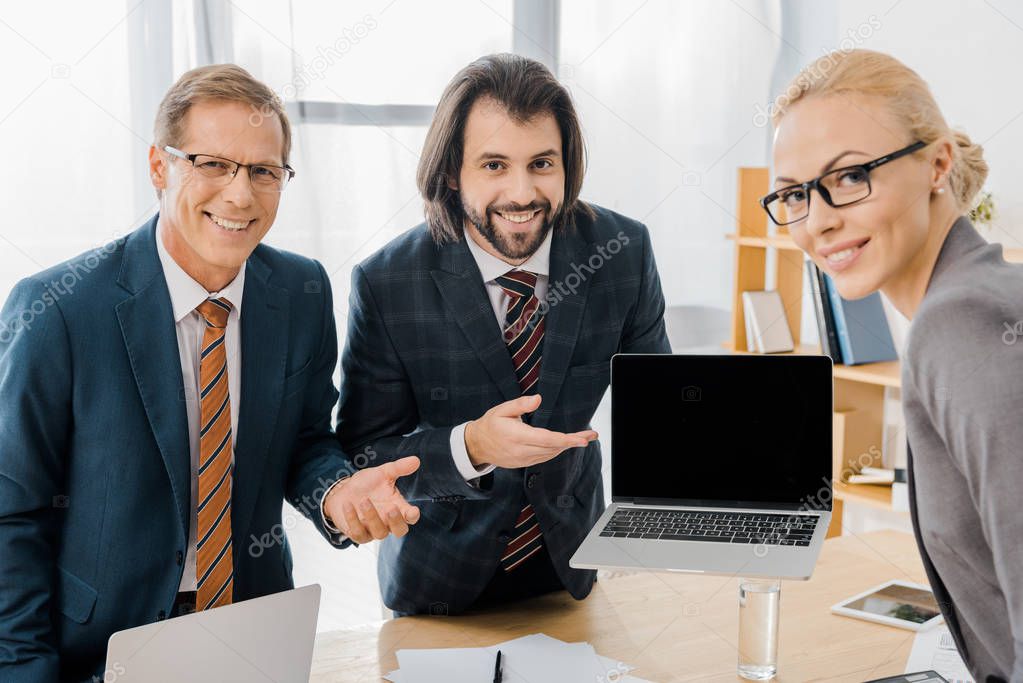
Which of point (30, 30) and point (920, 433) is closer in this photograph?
point (920, 433)

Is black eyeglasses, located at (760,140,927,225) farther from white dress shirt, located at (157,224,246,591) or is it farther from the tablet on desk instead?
white dress shirt, located at (157,224,246,591)

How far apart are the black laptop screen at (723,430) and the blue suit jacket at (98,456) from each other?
22.0 inches

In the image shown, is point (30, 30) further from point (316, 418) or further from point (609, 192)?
point (609, 192)

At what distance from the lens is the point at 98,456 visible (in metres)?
1.61

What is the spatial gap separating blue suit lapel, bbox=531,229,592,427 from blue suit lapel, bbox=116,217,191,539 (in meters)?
0.66

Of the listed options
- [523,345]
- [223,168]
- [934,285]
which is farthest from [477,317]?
[934,285]

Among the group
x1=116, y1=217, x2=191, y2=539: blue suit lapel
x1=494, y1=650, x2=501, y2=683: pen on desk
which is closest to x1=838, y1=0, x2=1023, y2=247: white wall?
x1=494, y1=650, x2=501, y2=683: pen on desk

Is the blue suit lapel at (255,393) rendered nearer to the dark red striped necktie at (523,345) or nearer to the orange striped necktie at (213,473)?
the orange striped necktie at (213,473)

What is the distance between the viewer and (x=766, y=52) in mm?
3809

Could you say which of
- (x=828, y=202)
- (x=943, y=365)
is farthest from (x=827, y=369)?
(x=943, y=365)

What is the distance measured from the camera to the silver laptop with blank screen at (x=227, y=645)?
4.13 ft

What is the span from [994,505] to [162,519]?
4.16 ft

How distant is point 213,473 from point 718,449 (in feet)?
2.90

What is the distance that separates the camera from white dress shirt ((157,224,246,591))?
1.71 m
